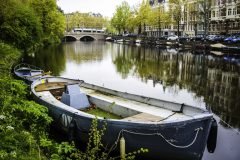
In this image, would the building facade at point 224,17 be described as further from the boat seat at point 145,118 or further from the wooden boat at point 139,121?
the boat seat at point 145,118

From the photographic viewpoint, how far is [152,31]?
104 meters

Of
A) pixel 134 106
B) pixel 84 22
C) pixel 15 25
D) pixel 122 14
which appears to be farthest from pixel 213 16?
pixel 84 22

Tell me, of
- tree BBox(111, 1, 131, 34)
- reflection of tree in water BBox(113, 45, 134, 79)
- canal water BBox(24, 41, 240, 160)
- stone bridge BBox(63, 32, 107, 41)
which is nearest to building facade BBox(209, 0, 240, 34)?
reflection of tree in water BBox(113, 45, 134, 79)

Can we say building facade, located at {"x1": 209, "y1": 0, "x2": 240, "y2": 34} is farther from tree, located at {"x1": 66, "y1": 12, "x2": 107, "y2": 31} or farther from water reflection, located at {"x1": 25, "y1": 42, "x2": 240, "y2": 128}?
tree, located at {"x1": 66, "y1": 12, "x2": 107, "y2": 31}

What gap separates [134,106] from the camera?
12.5 meters

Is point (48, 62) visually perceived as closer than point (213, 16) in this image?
Yes

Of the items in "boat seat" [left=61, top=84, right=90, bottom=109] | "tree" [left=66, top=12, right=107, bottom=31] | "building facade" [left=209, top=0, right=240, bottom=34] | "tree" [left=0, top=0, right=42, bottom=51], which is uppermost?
"tree" [left=66, top=12, right=107, bottom=31]

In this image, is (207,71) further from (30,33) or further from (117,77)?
(30,33)

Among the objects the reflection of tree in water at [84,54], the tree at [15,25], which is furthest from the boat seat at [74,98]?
the reflection of tree in water at [84,54]

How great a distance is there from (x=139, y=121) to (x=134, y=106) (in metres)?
2.55

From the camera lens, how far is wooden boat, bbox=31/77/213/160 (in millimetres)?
9219

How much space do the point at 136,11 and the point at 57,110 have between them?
Result: 81.9 m

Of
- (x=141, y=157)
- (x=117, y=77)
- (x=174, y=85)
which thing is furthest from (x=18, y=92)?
(x=117, y=77)

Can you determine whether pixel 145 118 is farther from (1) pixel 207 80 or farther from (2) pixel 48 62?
(2) pixel 48 62
